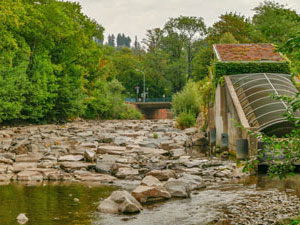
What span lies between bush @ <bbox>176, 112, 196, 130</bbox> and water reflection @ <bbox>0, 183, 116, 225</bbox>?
17874 mm

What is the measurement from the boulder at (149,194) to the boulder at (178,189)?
22 centimetres

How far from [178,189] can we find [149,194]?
2.53ft

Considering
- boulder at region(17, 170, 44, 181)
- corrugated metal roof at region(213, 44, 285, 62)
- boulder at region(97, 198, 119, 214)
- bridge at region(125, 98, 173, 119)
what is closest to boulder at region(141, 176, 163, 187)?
boulder at region(97, 198, 119, 214)

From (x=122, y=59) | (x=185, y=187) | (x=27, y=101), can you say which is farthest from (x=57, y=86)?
(x=122, y=59)

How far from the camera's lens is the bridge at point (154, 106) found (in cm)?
6694

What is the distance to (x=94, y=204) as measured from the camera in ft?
25.7

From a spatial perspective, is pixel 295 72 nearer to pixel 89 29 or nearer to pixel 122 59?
pixel 89 29

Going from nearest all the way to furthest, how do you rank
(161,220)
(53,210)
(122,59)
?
(161,220) → (53,210) → (122,59)

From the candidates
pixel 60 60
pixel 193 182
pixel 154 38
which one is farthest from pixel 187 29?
pixel 193 182

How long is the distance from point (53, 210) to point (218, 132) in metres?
12.3

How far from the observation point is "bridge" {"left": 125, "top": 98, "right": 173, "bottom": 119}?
66.9 metres

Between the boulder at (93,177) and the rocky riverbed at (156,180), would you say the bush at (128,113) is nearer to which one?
the rocky riverbed at (156,180)

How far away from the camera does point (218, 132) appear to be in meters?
18.3

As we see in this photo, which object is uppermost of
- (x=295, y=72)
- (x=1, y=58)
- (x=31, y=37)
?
(x=31, y=37)
